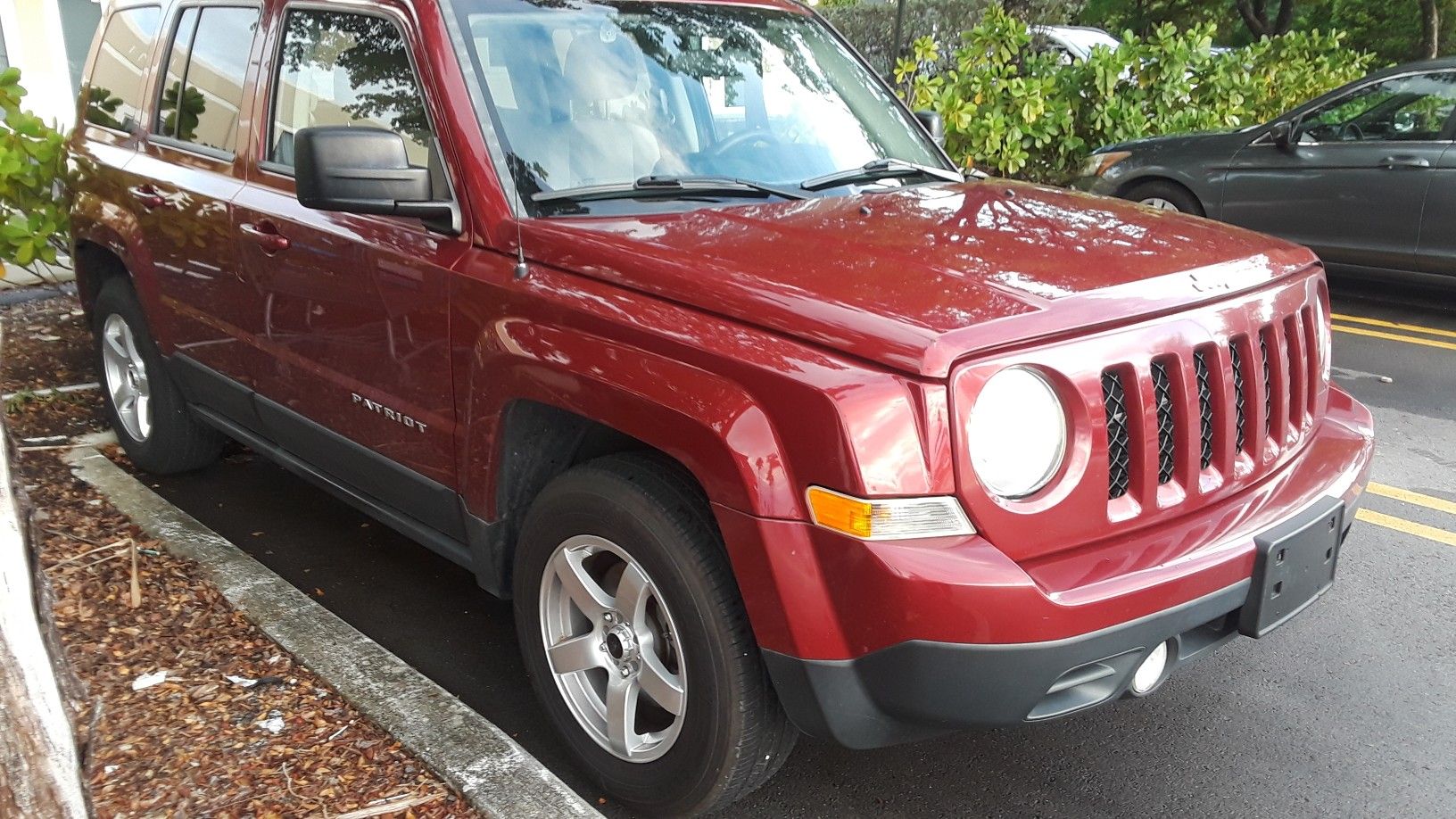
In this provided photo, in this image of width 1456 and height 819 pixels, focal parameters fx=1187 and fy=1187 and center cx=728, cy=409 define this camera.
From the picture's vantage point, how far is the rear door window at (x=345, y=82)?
3178mm

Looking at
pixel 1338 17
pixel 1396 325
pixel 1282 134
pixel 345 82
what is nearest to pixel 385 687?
pixel 345 82

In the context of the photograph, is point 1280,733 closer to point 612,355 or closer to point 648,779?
point 648,779

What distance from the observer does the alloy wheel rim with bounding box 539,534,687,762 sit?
2619 millimetres

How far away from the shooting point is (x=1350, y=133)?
7.89 meters

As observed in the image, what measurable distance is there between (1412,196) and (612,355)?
22.6 ft

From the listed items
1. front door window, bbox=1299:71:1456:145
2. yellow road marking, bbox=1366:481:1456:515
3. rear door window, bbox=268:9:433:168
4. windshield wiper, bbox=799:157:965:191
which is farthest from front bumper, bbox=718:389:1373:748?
front door window, bbox=1299:71:1456:145

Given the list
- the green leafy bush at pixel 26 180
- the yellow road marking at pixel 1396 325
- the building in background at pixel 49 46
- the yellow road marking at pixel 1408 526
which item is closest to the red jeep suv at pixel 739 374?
the yellow road marking at pixel 1408 526

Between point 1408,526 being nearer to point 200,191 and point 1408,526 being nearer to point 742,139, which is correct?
point 742,139

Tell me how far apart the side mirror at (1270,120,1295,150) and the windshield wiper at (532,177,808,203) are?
20.3 ft

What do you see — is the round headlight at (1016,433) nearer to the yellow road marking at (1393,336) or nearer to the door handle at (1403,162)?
the yellow road marking at (1393,336)

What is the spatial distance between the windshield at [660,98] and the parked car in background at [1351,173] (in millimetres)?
5200

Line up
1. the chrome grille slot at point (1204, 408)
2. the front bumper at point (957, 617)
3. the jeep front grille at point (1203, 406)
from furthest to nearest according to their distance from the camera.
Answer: the chrome grille slot at point (1204, 408) < the jeep front grille at point (1203, 406) < the front bumper at point (957, 617)

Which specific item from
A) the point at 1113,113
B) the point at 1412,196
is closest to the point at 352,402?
the point at 1412,196

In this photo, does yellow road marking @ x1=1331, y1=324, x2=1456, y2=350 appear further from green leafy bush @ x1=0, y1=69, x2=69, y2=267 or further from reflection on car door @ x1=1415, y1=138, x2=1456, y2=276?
green leafy bush @ x1=0, y1=69, x2=69, y2=267
